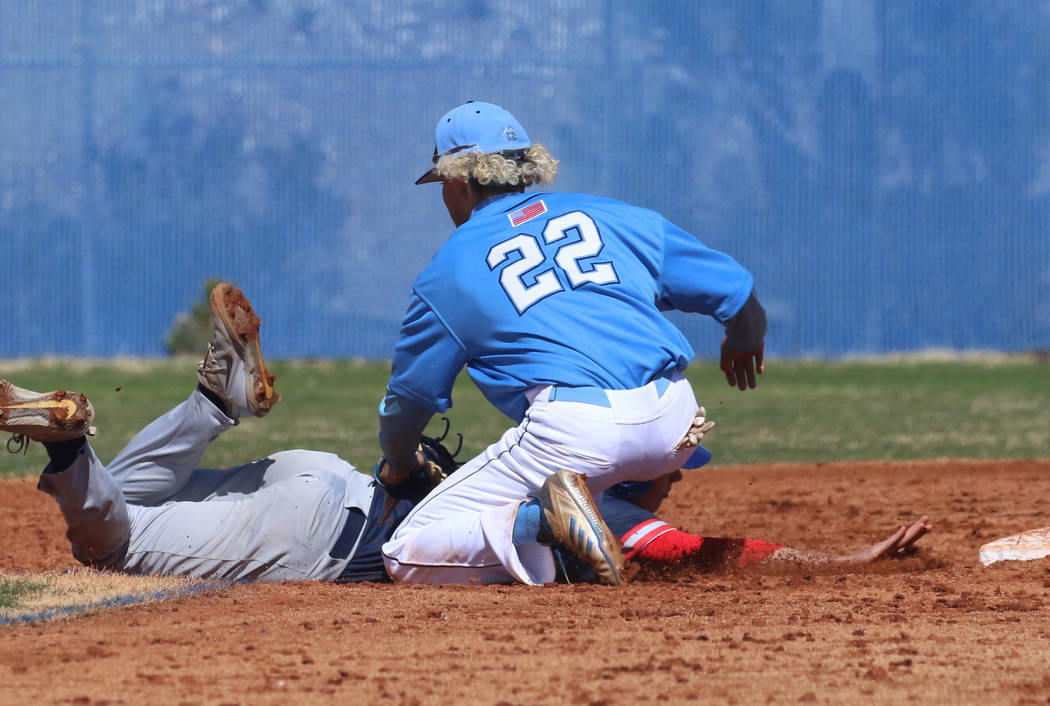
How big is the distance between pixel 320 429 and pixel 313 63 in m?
10.4

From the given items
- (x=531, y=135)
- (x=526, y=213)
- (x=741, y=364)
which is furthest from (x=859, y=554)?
(x=531, y=135)

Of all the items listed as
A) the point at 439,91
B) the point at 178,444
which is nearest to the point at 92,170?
the point at 439,91

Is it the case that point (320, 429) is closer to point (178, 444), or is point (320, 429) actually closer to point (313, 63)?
point (178, 444)

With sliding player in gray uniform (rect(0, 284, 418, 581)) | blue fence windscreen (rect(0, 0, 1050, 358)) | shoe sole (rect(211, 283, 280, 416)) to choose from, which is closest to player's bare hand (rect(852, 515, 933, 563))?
sliding player in gray uniform (rect(0, 284, 418, 581))

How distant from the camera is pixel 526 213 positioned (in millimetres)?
4434

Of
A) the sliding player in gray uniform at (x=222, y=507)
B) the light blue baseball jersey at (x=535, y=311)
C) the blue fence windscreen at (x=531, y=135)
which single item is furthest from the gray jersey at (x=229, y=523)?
the blue fence windscreen at (x=531, y=135)

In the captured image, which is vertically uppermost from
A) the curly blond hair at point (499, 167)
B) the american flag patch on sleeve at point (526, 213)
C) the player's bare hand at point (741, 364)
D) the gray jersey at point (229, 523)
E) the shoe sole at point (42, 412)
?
the curly blond hair at point (499, 167)

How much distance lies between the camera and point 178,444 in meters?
4.64

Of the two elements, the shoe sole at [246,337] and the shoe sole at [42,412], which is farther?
the shoe sole at [246,337]

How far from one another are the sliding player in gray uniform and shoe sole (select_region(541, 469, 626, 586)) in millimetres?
804

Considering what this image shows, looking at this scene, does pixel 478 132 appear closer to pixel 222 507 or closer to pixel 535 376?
pixel 535 376

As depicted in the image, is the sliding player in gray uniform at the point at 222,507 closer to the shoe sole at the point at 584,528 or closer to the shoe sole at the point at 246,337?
the shoe sole at the point at 246,337

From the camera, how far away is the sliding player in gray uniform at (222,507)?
176 inches

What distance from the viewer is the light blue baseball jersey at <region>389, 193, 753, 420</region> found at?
425 centimetres
